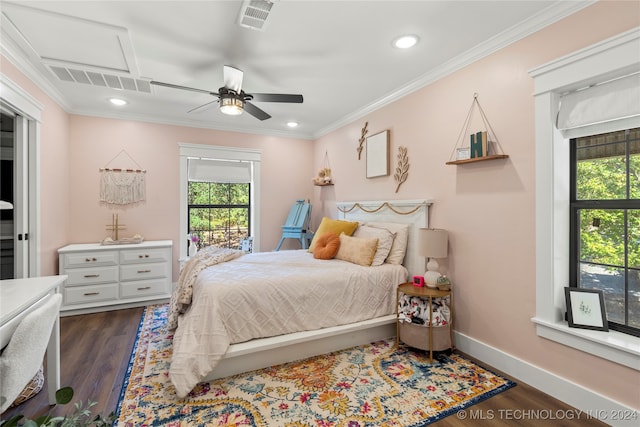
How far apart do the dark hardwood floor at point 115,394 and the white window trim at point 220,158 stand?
179 centimetres

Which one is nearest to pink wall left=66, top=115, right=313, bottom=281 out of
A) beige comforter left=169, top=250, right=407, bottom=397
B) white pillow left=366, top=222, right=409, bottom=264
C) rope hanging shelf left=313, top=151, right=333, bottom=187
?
rope hanging shelf left=313, top=151, right=333, bottom=187

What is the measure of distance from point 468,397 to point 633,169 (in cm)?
179

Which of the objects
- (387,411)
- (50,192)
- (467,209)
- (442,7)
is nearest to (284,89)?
(442,7)

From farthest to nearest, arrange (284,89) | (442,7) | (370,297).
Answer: (284,89) < (370,297) < (442,7)

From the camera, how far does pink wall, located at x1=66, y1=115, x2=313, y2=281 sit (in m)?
4.08

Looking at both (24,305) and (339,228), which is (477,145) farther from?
(24,305)

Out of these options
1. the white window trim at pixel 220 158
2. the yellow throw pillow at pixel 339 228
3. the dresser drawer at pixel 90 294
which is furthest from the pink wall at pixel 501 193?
the dresser drawer at pixel 90 294

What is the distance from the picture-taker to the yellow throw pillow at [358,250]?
10.2 feet

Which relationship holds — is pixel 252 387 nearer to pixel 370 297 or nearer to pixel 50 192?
pixel 370 297

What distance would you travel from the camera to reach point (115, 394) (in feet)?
6.93

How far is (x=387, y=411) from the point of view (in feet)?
6.37

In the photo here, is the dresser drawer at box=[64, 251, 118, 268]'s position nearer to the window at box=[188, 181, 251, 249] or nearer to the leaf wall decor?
the window at box=[188, 181, 251, 249]

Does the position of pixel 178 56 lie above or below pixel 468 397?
above

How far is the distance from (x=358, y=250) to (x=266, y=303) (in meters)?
1.16
